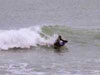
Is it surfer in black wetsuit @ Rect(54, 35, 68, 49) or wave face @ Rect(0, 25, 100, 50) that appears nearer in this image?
surfer in black wetsuit @ Rect(54, 35, 68, 49)

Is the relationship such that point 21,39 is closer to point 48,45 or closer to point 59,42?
point 48,45

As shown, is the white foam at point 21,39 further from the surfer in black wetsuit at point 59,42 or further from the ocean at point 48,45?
the surfer in black wetsuit at point 59,42

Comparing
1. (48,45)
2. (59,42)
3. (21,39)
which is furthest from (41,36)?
(59,42)

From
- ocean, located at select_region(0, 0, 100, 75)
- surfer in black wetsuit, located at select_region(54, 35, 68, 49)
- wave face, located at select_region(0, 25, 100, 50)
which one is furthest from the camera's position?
wave face, located at select_region(0, 25, 100, 50)

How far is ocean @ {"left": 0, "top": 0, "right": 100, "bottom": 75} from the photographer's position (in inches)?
532

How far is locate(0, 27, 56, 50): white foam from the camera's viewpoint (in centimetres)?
1730

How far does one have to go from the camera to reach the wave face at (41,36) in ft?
57.5

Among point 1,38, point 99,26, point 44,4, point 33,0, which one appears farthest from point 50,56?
point 33,0

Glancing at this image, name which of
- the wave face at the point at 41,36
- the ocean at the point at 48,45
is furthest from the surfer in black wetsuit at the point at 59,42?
the wave face at the point at 41,36

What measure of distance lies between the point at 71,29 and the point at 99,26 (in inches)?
82.8

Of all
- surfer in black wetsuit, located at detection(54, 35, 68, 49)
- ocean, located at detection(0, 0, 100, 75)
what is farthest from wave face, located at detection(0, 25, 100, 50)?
surfer in black wetsuit, located at detection(54, 35, 68, 49)

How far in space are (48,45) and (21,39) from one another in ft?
3.30

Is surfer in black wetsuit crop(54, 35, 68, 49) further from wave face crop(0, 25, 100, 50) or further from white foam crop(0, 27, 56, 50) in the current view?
white foam crop(0, 27, 56, 50)

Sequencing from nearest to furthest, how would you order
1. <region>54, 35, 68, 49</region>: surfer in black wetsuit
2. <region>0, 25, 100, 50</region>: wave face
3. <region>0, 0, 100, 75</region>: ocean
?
<region>0, 0, 100, 75</region>: ocean → <region>54, 35, 68, 49</region>: surfer in black wetsuit → <region>0, 25, 100, 50</region>: wave face
